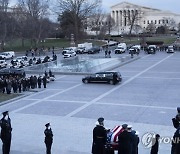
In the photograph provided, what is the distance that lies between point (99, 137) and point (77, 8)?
77260 millimetres

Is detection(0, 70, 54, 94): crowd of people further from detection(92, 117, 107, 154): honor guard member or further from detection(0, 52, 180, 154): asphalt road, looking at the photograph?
detection(92, 117, 107, 154): honor guard member

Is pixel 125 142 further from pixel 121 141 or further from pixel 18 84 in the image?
pixel 18 84

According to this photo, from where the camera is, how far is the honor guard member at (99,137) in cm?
1141

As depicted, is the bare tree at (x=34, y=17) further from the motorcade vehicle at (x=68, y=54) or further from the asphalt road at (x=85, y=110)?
the asphalt road at (x=85, y=110)

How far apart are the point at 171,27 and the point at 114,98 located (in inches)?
5483

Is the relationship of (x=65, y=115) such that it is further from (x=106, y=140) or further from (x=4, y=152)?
(x=106, y=140)

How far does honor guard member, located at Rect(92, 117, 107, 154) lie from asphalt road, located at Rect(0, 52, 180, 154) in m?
2.08

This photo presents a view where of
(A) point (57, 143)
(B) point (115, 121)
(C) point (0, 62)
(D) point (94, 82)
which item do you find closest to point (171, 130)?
(B) point (115, 121)

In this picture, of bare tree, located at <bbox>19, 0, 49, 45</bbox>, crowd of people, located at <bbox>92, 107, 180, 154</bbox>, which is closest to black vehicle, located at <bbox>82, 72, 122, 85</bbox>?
crowd of people, located at <bbox>92, 107, 180, 154</bbox>

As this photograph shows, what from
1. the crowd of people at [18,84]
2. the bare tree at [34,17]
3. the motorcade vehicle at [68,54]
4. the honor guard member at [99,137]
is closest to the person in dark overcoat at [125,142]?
the honor guard member at [99,137]

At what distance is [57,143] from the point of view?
14.8 meters

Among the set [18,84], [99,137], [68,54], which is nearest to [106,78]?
[18,84]

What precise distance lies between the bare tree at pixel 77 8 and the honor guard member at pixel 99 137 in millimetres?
74899

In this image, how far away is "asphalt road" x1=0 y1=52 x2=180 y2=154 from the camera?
1505cm
